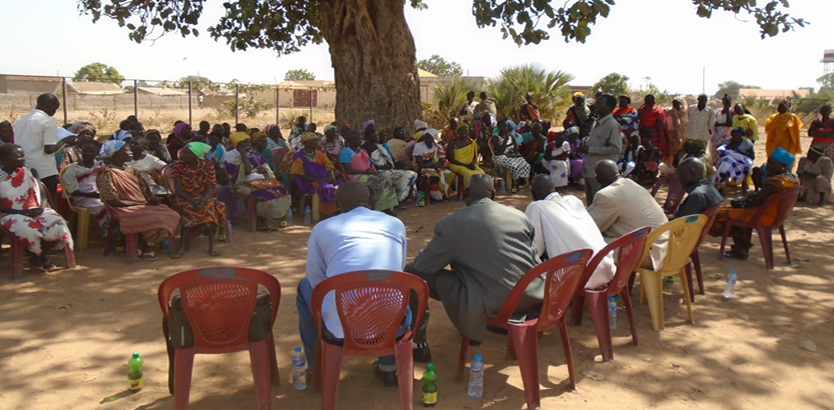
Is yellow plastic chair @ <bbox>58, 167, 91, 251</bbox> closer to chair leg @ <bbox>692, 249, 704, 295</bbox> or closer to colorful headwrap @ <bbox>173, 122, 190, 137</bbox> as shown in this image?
colorful headwrap @ <bbox>173, 122, 190, 137</bbox>

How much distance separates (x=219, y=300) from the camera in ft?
11.5

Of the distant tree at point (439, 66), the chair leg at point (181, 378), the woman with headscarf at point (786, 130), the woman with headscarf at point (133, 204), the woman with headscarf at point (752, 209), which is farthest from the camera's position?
the distant tree at point (439, 66)

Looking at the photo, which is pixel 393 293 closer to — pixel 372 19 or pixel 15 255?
pixel 15 255

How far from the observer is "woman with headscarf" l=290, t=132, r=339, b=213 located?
8789 mm

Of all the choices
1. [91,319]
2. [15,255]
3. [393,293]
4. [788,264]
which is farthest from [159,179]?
[788,264]

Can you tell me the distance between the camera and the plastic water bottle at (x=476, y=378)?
3.95 meters

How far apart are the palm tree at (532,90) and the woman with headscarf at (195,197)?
12920 mm

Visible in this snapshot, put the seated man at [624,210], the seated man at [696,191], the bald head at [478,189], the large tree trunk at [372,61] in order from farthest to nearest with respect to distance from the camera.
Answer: the large tree trunk at [372,61] → the seated man at [696,191] → the seated man at [624,210] → the bald head at [478,189]

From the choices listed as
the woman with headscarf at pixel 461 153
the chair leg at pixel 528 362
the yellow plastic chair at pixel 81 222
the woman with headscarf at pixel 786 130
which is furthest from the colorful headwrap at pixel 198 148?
the woman with headscarf at pixel 786 130

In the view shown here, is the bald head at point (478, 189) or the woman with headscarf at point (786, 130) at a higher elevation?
the woman with headscarf at point (786, 130)

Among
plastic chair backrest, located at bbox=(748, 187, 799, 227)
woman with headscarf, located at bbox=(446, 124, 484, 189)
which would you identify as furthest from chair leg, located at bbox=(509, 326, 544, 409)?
woman with headscarf, located at bbox=(446, 124, 484, 189)

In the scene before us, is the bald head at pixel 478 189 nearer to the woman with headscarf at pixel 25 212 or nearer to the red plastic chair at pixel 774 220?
the red plastic chair at pixel 774 220

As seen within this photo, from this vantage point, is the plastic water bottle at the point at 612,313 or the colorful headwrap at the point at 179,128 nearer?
the plastic water bottle at the point at 612,313

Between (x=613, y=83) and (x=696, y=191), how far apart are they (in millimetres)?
31600
